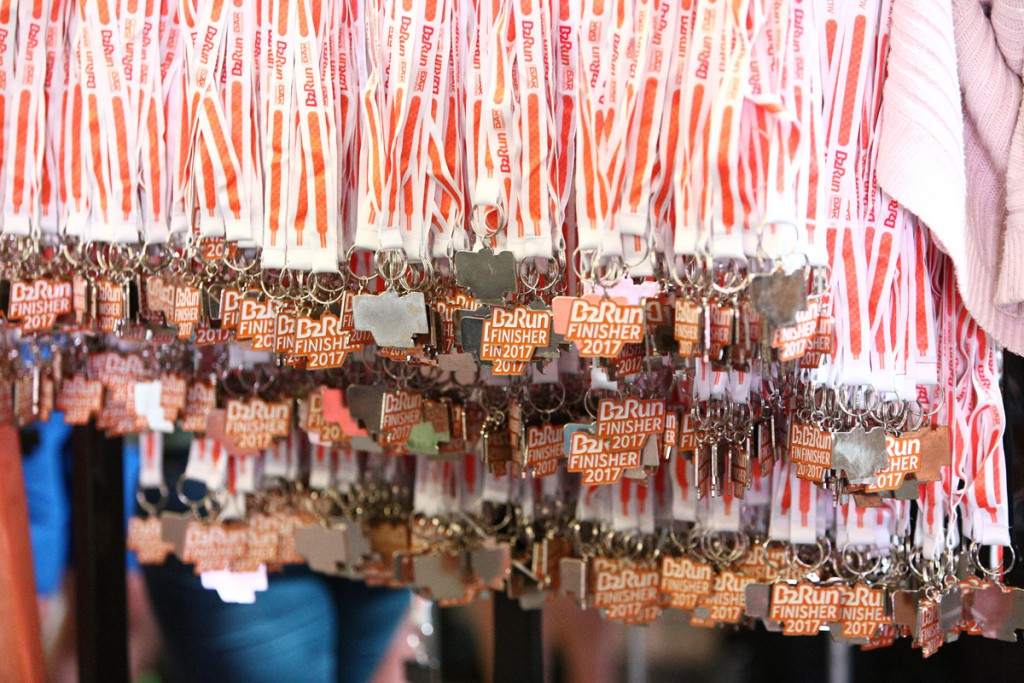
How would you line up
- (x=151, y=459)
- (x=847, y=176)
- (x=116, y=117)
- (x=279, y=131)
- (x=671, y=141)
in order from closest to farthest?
(x=671, y=141)
(x=847, y=176)
(x=279, y=131)
(x=116, y=117)
(x=151, y=459)

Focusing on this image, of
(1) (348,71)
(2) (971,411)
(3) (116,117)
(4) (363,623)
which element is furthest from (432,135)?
(4) (363,623)

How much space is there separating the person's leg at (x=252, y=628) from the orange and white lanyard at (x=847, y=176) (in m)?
1.69

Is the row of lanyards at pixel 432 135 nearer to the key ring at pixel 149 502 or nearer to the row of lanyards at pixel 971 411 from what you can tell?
the row of lanyards at pixel 971 411

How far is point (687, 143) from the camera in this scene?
1.32 metres

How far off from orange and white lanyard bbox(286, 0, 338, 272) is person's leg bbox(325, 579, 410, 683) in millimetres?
1306

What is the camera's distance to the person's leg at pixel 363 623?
2.61 meters

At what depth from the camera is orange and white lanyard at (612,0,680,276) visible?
1371mm

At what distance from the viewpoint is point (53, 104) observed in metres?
1.74

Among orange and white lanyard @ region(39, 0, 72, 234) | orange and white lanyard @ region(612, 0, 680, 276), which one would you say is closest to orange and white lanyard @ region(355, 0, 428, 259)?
orange and white lanyard @ region(612, 0, 680, 276)

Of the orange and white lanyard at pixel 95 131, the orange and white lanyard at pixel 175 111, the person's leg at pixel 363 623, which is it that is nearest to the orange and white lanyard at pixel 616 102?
the orange and white lanyard at pixel 175 111

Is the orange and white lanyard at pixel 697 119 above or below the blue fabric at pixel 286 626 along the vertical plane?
above

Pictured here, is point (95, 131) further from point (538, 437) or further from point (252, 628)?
point (252, 628)

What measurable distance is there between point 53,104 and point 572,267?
990 mm

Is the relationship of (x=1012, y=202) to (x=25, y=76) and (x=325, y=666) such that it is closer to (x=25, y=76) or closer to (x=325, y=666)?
(x=25, y=76)
